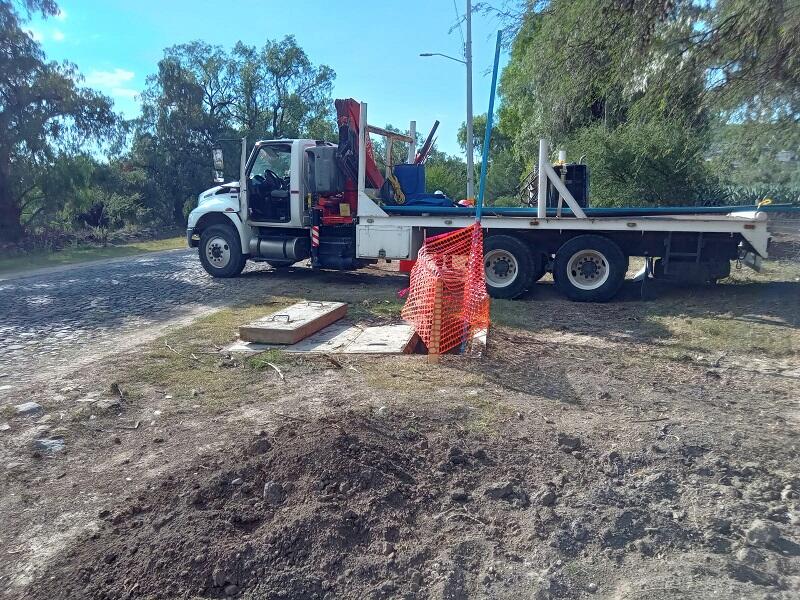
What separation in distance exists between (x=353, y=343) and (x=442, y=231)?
4.66 m

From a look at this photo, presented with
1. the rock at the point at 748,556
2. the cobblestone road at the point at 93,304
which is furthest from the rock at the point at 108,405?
the rock at the point at 748,556

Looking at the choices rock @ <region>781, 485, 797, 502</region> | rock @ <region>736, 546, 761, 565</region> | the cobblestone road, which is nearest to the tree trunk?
the cobblestone road

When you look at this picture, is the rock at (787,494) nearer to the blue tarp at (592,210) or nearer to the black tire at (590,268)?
the black tire at (590,268)

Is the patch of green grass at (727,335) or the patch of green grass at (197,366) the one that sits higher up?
the patch of green grass at (727,335)

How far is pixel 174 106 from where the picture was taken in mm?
43250

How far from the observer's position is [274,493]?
12.4 ft

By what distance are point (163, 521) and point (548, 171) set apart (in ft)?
27.8

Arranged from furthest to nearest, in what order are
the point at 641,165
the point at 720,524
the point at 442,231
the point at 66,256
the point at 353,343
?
1. the point at 66,256
2. the point at 641,165
3. the point at 442,231
4. the point at 353,343
5. the point at 720,524

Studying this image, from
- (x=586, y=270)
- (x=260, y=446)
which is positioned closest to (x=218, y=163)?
(x=586, y=270)

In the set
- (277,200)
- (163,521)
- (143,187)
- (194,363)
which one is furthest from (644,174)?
(143,187)

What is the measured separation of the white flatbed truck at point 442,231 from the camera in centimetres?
1025

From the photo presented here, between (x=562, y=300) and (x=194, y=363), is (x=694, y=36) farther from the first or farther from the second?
(x=194, y=363)

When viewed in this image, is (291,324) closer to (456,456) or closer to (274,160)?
(456,456)

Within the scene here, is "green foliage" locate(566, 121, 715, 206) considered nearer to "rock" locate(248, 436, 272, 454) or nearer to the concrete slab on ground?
the concrete slab on ground
